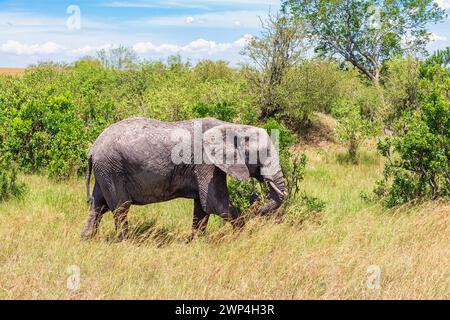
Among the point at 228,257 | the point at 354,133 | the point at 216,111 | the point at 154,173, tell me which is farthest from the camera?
the point at 354,133

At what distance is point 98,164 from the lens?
6.17 m

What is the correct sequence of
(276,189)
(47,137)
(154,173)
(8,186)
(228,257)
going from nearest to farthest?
(228,257)
(276,189)
(154,173)
(8,186)
(47,137)

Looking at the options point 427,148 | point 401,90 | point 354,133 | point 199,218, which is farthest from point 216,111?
point 401,90

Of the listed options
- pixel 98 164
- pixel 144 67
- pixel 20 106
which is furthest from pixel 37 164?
pixel 144 67

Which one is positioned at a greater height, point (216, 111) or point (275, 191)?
point (216, 111)

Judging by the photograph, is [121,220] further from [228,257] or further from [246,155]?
[246,155]

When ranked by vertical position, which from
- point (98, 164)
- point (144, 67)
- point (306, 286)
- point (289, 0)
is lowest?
point (306, 286)

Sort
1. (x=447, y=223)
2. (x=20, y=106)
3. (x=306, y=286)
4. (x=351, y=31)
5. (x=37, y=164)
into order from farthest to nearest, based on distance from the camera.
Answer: (x=351, y=31)
(x=20, y=106)
(x=37, y=164)
(x=447, y=223)
(x=306, y=286)

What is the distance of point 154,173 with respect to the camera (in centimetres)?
605

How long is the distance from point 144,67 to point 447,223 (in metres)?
23.3

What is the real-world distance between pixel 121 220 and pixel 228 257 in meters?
1.61

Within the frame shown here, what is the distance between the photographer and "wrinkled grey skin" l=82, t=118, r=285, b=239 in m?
6.00

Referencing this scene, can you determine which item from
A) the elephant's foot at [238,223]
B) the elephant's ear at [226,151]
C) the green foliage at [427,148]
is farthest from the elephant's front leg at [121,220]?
the green foliage at [427,148]

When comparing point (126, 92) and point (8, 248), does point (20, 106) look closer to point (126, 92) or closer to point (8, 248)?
point (8, 248)
